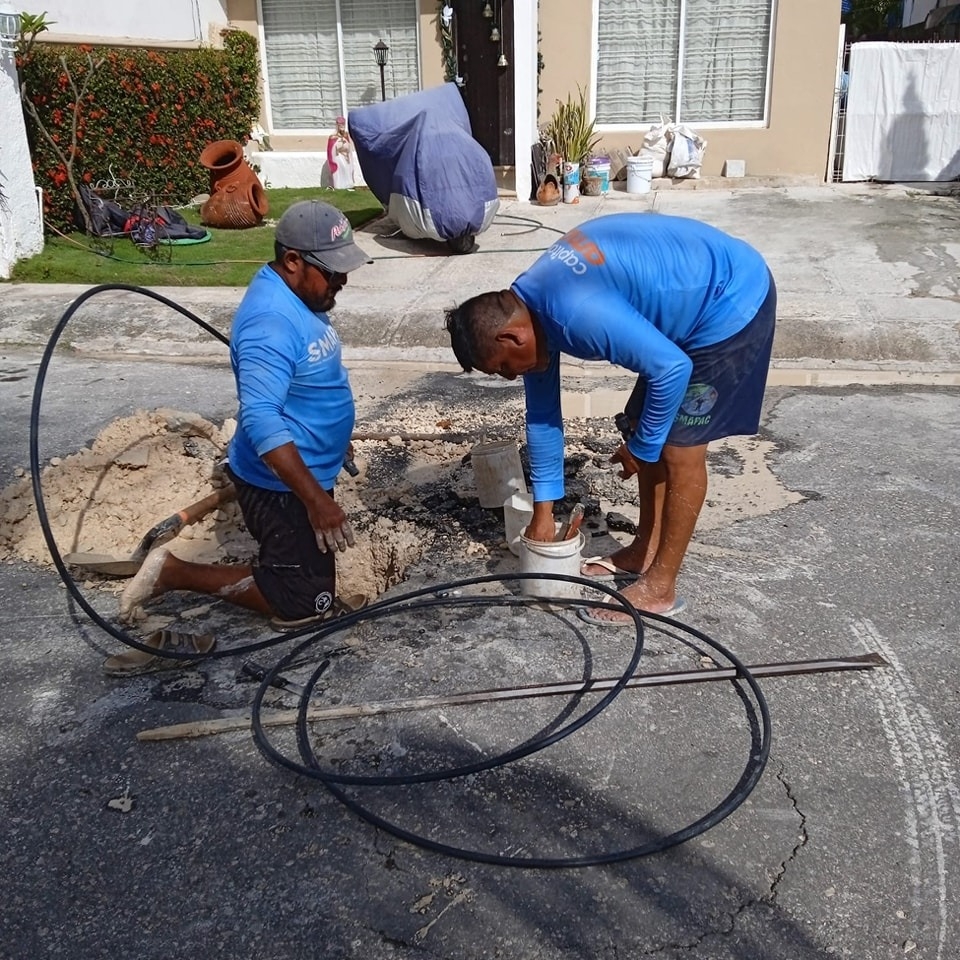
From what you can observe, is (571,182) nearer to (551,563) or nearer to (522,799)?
(551,563)

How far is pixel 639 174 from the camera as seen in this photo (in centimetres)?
1230

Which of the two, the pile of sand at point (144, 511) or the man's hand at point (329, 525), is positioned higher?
the man's hand at point (329, 525)

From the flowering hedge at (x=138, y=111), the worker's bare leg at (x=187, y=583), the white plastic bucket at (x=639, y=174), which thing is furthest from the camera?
the white plastic bucket at (x=639, y=174)

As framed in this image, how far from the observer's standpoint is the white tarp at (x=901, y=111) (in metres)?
12.9

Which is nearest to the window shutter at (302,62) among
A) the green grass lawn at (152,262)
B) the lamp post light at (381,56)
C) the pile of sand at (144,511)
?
the lamp post light at (381,56)

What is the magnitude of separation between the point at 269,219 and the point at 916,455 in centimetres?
892

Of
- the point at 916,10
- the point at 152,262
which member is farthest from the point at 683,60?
the point at 916,10

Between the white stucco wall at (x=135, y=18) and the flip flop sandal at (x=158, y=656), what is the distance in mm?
10445

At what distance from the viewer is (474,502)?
4.46 metres

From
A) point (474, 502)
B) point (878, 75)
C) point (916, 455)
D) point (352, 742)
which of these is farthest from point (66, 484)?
point (878, 75)

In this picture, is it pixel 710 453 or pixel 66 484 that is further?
pixel 710 453

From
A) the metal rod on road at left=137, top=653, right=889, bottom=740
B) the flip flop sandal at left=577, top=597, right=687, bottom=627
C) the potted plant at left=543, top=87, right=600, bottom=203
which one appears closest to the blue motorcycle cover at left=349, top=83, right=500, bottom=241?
the potted plant at left=543, top=87, right=600, bottom=203

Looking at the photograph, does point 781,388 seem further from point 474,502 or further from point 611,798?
Answer: point 611,798

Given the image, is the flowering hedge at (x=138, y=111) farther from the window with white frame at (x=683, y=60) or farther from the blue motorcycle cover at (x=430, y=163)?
the window with white frame at (x=683, y=60)
